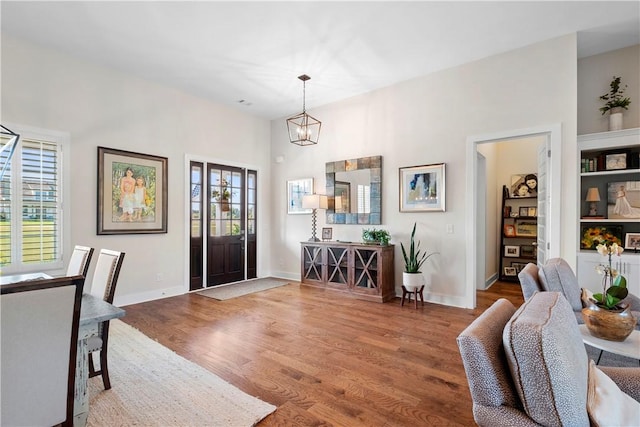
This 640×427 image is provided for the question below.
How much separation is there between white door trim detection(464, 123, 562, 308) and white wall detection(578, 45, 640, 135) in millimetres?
749

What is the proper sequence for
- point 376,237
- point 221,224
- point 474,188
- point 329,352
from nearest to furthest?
point 329,352, point 474,188, point 376,237, point 221,224

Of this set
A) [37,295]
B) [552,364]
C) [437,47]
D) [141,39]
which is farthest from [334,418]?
[141,39]

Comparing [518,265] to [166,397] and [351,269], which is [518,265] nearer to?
[351,269]

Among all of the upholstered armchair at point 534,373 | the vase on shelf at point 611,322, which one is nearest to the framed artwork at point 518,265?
the vase on shelf at point 611,322

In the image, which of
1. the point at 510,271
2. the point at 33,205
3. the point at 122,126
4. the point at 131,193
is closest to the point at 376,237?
the point at 510,271

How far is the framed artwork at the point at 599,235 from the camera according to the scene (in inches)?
148

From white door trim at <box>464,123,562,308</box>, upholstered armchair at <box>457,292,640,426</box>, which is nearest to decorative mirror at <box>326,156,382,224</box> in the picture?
white door trim at <box>464,123,562,308</box>

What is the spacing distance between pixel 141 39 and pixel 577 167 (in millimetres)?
5107

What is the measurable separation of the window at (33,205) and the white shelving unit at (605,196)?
6.07 meters

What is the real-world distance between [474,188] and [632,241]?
1775 millimetres

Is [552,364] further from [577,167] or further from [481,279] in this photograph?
[481,279]

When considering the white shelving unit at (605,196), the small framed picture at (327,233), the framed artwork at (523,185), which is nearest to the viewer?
the white shelving unit at (605,196)

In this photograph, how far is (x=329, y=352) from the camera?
9.29ft

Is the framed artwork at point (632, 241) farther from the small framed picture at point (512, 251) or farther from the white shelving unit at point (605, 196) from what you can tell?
the small framed picture at point (512, 251)
